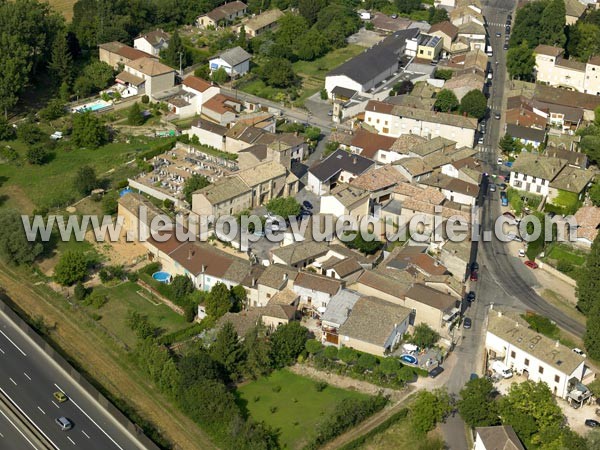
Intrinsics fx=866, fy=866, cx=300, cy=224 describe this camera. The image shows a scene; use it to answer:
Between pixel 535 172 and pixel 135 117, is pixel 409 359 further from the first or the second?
pixel 135 117

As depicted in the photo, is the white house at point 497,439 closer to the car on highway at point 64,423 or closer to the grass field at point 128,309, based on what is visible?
the grass field at point 128,309

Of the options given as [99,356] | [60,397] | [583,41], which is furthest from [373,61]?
[60,397]

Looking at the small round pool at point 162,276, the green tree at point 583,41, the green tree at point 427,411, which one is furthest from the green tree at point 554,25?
the green tree at point 427,411

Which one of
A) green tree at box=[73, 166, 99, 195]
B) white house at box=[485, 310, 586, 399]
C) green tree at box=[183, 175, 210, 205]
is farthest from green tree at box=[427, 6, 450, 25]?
white house at box=[485, 310, 586, 399]

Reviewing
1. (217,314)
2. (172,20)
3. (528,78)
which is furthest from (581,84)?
(217,314)

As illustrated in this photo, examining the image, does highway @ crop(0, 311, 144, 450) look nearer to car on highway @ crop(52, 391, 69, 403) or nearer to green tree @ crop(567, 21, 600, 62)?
car on highway @ crop(52, 391, 69, 403)
